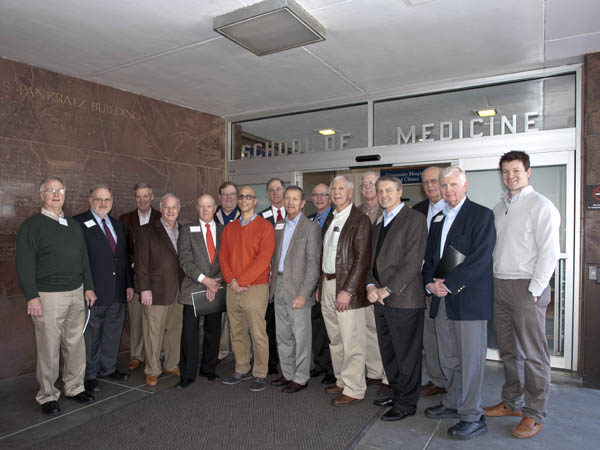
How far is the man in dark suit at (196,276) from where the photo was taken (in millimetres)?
3703

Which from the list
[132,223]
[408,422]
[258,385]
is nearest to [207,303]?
[258,385]

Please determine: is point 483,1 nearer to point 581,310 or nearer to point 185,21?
point 185,21

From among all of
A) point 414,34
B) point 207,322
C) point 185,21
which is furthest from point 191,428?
point 414,34

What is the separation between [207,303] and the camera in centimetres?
373

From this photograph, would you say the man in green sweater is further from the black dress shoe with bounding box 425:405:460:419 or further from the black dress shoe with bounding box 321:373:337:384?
the black dress shoe with bounding box 425:405:460:419

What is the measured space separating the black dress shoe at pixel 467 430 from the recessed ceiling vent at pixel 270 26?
3.07m

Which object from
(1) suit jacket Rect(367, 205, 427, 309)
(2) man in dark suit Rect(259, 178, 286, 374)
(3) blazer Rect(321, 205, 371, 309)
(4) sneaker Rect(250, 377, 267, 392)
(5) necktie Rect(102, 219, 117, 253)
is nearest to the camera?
(1) suit jacket Rect(367, 205, 427, 309)

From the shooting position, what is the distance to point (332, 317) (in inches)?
135

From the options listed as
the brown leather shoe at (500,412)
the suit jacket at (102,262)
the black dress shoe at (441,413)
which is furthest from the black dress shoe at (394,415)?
the suit jacket at (102,262)

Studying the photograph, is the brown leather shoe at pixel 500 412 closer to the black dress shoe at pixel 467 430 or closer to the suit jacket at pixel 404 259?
the black dress shoe at pixel 467 430

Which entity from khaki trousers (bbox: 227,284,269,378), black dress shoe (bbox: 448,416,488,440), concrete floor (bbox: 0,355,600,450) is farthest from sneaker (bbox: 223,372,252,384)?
black dress shoe (bbox: 448,416,488,440)

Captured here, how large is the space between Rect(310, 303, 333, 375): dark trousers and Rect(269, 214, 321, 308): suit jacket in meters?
0.48

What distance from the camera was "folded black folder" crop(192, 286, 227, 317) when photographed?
3676mm

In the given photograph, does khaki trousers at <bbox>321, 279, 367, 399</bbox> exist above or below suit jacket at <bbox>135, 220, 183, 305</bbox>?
below
